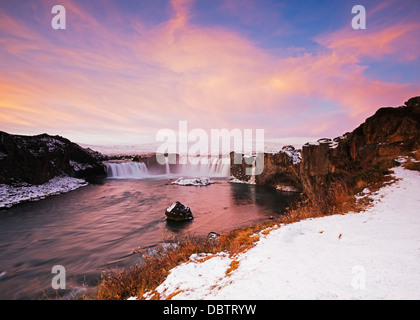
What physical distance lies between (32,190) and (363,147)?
3601cm

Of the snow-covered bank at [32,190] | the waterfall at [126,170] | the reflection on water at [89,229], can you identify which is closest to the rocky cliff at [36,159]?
the snow-covered bank at [32,190]

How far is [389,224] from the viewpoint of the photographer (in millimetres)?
4605

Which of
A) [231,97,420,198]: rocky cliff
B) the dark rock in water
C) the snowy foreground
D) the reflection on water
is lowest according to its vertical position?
the reflection on water

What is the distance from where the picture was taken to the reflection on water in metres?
9.00

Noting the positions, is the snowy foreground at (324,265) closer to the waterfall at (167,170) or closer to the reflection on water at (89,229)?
the reflection on water at (89,229)

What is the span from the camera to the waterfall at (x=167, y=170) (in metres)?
47.5

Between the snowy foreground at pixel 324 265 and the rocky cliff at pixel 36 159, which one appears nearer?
the snowy foreground at pixel 324 265

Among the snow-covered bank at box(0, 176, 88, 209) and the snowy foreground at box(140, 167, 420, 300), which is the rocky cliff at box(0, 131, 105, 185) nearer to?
the snow-covered bank at box(0, 176, 88, 209)

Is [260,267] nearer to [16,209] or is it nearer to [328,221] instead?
[328,221]

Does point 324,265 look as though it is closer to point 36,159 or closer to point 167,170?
point 36,159

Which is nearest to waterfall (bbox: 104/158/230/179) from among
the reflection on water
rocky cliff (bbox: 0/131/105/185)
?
rocky cliff (bbox: 0/131/105/185)

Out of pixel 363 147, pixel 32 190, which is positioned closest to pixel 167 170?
pixel 32 190

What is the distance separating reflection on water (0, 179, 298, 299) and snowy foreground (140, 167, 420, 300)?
5.43 m

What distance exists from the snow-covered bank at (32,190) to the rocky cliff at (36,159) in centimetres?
94
